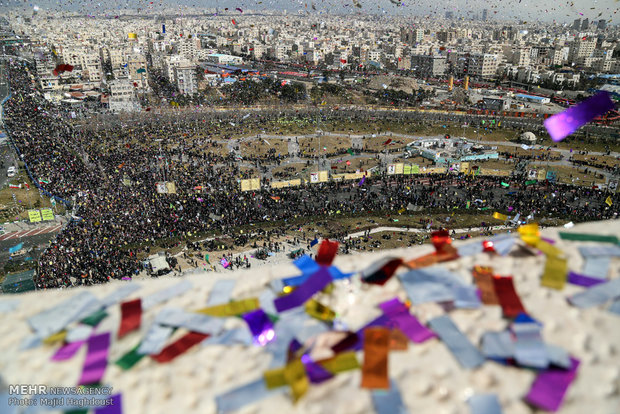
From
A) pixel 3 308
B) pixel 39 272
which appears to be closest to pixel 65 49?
pixel 39 272

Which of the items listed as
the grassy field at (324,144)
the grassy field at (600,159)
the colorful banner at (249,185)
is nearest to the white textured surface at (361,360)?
the colorful banner at (249,185)

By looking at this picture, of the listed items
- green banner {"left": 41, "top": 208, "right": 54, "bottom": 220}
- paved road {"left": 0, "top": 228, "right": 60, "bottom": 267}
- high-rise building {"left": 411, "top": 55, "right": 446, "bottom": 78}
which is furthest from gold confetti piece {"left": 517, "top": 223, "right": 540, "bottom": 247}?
high-rise building {"left": 411, "top": 55, "right": 446, "bottom": 78}

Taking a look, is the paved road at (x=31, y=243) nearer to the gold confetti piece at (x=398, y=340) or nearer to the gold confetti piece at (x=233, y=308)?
the gold confetti piece at (x=233, y=308)

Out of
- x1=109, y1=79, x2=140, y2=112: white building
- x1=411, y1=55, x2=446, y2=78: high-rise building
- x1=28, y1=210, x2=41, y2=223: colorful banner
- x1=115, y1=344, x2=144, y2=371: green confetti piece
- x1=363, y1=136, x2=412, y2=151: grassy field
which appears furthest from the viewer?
x1=411, y1=55, x2=446, y2=78: high-rise building

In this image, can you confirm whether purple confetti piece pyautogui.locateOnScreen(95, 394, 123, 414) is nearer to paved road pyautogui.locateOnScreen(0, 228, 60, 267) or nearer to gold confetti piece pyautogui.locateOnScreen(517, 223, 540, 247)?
gold confetti piece pyautogui.locateOnScreen(517, 223, 540, 247)

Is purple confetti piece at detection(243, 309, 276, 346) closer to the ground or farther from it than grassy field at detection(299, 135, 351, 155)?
farther from it

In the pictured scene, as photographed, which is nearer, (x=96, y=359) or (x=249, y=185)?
(x=96, y=359)

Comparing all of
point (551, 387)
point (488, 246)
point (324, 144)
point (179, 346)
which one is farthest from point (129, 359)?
point (324, 144)

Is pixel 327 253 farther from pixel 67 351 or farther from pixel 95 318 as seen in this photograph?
pixel 67 351
